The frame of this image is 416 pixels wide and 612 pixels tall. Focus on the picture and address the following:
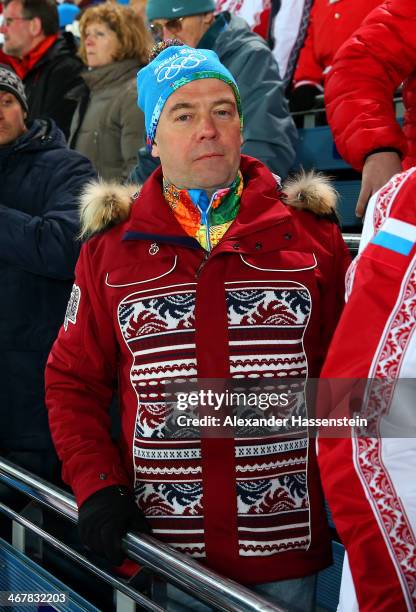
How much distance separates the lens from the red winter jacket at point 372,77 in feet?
5.21

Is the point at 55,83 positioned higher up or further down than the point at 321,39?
further down

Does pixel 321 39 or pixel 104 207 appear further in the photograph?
pixel 321 39

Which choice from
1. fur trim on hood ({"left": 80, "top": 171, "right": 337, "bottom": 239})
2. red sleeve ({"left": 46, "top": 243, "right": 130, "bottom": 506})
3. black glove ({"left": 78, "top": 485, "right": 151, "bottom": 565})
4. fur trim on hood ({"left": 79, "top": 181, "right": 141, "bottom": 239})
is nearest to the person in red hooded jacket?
fur trim on hood ({"left": 80, "top": 171, "right": 337, "bottom": 239})

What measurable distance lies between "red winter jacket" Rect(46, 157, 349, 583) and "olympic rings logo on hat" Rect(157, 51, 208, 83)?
0.30 m

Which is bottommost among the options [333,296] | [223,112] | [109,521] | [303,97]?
[109,521]

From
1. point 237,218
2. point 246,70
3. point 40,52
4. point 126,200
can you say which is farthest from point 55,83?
point 237,218

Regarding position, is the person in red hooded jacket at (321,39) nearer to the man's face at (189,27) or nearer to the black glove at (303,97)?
the black glove at (303,97)

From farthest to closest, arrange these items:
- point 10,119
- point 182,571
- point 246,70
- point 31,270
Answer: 1. point 246,70
2. point 10,119
3. point 31,270
4. point 182,571

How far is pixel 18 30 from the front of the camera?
13.3ft

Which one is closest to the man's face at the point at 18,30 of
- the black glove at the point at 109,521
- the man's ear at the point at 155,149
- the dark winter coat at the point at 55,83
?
the dark winter coat at the point at 55,83

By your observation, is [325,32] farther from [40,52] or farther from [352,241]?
[352,241]

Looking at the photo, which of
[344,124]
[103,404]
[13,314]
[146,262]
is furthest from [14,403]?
[344,124]

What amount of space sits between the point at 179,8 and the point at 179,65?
1.25 metres

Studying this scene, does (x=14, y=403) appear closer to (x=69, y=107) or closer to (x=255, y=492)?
(x=255, y=492)
